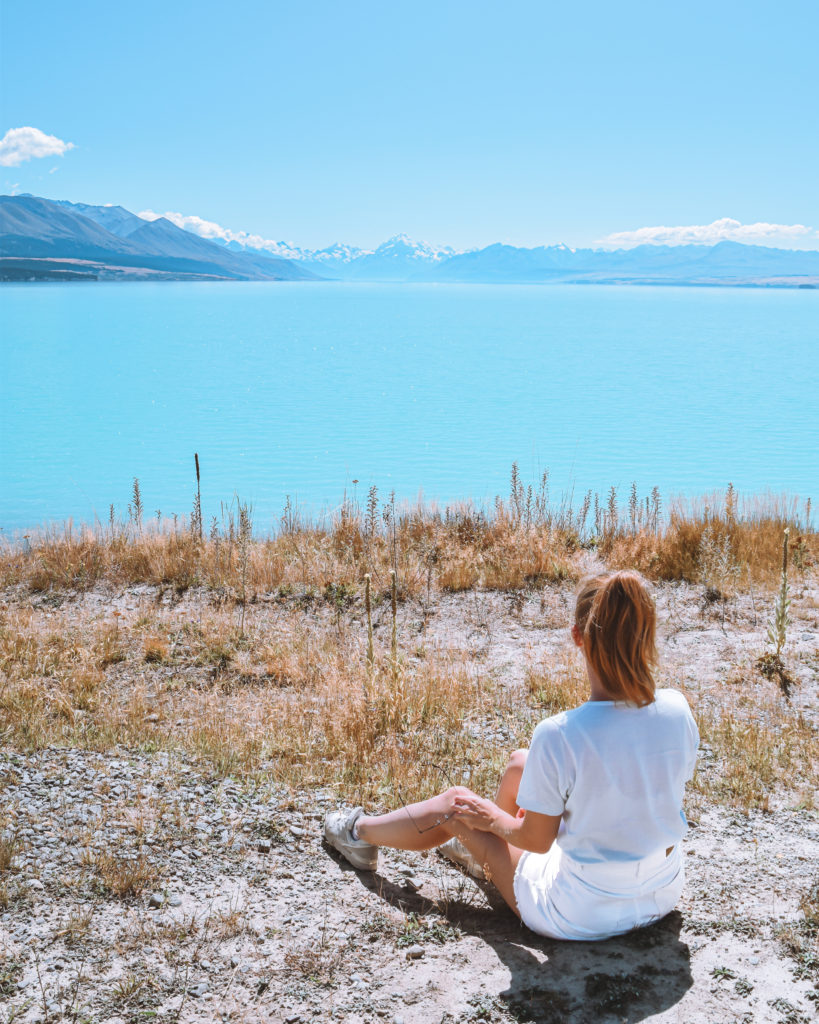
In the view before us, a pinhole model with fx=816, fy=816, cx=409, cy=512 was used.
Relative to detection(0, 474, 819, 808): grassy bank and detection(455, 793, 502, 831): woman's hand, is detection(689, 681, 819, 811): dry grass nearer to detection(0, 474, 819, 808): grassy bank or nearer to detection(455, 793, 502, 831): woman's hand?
detection(0, 474, 819, 808): grassy bank

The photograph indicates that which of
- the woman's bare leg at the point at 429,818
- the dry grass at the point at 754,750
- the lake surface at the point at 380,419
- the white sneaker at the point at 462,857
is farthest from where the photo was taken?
the lake surface at the point at 380,419

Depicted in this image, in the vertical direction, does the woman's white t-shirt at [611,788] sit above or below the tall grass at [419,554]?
above

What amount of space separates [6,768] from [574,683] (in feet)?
11.3

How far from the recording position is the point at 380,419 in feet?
93.5

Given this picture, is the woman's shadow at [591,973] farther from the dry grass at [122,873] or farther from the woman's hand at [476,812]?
the dry grass at [122,873]

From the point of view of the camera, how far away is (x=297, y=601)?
772 centimetres

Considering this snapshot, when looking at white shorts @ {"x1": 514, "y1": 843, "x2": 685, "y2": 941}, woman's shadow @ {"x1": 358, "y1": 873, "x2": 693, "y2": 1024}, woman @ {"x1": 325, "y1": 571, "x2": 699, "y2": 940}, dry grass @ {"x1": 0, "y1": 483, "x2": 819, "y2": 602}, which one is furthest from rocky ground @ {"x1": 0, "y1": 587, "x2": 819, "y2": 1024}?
dry grass @ {"x1": 0, "y1": 483, "x2": 819, "y2": 602}

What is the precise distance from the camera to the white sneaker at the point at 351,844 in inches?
135

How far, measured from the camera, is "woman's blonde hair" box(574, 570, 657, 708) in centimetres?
245

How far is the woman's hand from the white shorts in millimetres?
196

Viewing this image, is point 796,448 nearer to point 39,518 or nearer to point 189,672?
point 39,518

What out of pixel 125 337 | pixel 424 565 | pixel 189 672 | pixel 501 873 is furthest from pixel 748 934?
pixel 125 337

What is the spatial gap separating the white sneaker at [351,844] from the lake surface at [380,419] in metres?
7.71

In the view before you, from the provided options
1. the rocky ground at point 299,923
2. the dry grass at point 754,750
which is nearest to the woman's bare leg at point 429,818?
the rocky ground at point 299,923
